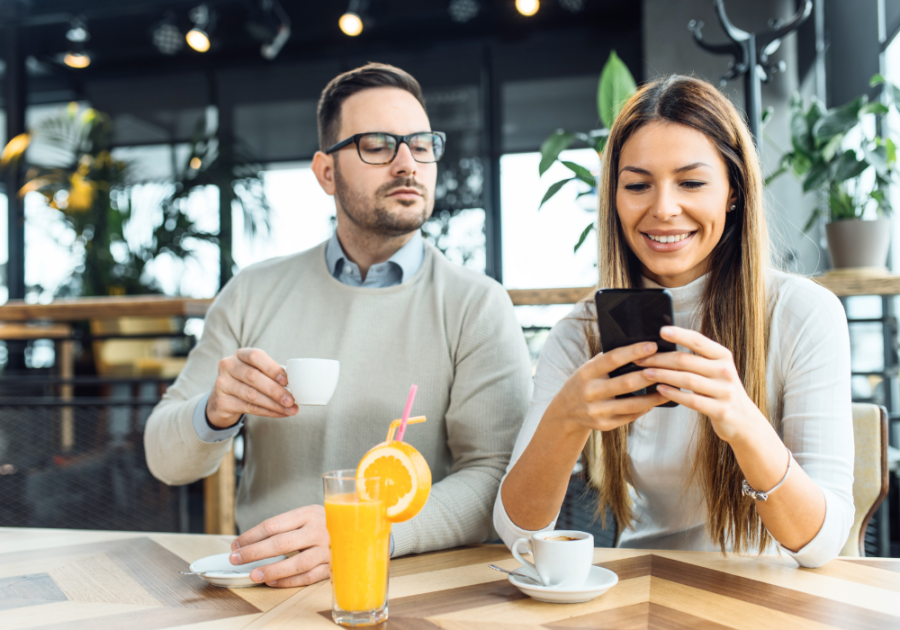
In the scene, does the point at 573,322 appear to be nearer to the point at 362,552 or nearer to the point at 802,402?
the point at 802,402

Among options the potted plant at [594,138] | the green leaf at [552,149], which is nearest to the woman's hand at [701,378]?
the potted plant at [594,138]

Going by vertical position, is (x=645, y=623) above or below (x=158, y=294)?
below

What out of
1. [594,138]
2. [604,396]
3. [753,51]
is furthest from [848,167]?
[604,396]

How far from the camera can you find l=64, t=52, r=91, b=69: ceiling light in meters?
5.87

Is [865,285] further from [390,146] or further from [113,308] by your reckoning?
[113,308]

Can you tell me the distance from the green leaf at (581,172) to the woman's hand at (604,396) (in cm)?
137

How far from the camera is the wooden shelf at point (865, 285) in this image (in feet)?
6.23

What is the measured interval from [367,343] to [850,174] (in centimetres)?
157

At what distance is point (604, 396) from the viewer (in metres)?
0.89

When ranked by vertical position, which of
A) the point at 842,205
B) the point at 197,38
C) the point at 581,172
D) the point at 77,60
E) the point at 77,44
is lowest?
the point at 842,205

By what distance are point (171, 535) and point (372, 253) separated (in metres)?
0.74

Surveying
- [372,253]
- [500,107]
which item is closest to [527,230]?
[500,107]

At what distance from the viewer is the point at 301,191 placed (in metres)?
6.20

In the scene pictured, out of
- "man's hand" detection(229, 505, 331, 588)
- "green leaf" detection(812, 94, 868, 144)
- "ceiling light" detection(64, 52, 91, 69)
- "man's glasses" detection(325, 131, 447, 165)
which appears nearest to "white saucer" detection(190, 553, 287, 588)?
"man's hand" detection(229, 505, 331, 588)
